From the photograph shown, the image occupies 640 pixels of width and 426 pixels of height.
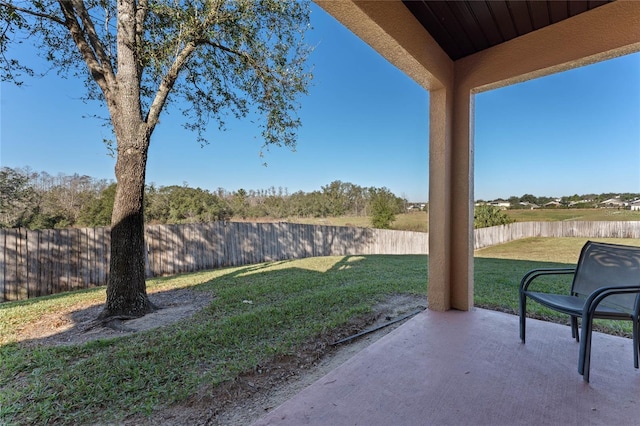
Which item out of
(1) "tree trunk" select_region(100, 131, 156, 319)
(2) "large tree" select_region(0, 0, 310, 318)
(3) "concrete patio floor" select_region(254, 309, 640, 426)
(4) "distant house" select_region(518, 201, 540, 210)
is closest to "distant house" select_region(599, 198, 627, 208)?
(4) "distant house" select_region(518, 201, 540, 210)

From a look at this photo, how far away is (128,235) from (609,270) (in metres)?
4.87

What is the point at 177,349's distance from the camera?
2.29m

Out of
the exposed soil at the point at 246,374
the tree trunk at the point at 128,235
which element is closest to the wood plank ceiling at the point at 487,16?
the exposed soil at the point at 246,374

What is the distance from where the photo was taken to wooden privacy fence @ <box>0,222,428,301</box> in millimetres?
4562

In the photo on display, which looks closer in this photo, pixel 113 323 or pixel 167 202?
pixel 113 323

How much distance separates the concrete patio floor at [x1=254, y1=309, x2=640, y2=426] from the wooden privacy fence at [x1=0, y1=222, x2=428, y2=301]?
18.7ft

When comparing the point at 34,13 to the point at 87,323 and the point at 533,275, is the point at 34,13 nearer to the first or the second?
the point at 87,323

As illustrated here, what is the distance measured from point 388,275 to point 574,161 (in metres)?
4.03

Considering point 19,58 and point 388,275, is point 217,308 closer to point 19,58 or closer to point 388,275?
point 388,275

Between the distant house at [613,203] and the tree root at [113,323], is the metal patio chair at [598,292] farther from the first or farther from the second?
the tree root at [113,323]

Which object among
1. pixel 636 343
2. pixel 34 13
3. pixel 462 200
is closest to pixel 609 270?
pixel 636 343

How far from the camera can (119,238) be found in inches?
134

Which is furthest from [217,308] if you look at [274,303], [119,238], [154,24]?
[154,24]

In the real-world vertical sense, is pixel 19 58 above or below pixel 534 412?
above
